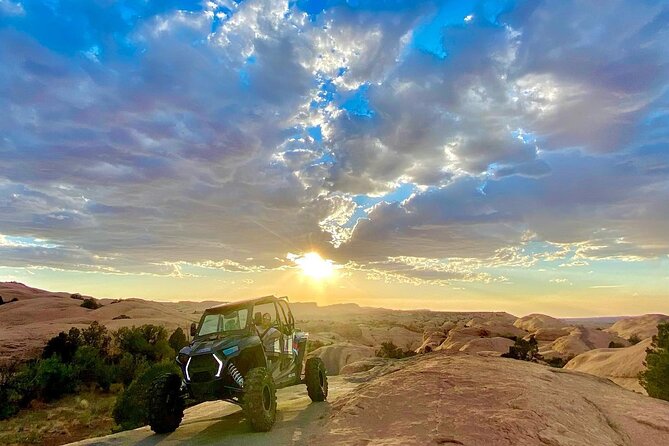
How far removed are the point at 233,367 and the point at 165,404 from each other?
164 centimetres

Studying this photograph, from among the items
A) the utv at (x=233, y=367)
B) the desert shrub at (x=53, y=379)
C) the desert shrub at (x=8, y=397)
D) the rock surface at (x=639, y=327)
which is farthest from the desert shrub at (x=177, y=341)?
the rock surface at (x=639, y=327)

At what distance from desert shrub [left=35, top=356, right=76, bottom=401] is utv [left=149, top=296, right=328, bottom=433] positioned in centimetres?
1755

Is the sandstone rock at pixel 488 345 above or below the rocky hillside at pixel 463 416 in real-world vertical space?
below

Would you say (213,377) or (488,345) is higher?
(213,377)

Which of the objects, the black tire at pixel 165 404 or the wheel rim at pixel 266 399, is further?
the black tire at pixel 165 404

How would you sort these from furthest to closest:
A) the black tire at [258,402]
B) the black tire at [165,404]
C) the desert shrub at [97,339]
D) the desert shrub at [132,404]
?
the desert shrub at [97,339]
the desert shrub at [132,404]
the black tire at [165,404]
the black tire at [258,402]

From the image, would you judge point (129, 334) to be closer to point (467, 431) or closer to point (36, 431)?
point (36, 431)

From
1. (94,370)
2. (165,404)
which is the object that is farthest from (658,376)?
(94,370)

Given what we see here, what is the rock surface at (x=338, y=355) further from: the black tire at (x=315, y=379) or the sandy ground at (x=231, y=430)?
the black tire at (x=315, y=379)

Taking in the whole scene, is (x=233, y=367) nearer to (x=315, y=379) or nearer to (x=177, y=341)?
(x=315, y=379)

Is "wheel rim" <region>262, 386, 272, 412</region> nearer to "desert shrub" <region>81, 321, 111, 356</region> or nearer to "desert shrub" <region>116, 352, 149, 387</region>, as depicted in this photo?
"desert shrub" <region>116, 352, 149, 387</region>

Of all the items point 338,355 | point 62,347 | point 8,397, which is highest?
point 62,347

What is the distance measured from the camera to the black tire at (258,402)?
7.98 m

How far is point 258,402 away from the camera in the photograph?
8023 millimetres
